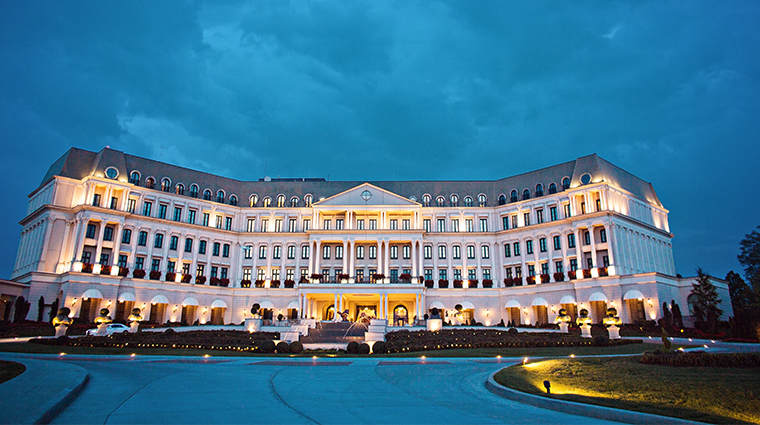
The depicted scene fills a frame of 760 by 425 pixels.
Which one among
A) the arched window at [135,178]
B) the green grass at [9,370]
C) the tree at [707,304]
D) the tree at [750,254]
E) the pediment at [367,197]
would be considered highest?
the arched window at [135,178]

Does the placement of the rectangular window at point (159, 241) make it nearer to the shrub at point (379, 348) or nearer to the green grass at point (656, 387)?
the shrub at point (379, 348)

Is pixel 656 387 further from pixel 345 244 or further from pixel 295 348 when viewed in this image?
pixel 345 244

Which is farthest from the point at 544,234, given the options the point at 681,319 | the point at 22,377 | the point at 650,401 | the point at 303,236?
the point at 22,377

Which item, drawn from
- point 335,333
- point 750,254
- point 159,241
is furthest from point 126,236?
point 750,254

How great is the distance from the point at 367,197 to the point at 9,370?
51.3 metres

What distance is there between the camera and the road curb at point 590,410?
9.21 meters

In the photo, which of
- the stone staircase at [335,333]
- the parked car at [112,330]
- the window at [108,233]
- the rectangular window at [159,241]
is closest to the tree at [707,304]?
the stone staircase at [335,333]

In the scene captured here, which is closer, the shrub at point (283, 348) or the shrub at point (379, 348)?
the shrub at point (379, 348)

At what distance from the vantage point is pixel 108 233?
56719 mm

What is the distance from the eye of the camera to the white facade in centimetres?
5362

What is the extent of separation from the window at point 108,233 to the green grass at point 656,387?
178ft

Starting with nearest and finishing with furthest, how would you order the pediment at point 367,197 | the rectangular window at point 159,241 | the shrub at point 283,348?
the shrub at point 283,348 < the rectangular window at point 159,241 < the pediment at point 367,197

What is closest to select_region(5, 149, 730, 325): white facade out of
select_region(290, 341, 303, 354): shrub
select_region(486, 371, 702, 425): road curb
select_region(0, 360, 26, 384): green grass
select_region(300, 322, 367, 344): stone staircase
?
select_region(300, 322, 367, 344): stone staircase

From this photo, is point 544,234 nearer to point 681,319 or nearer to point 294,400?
point 681,319
